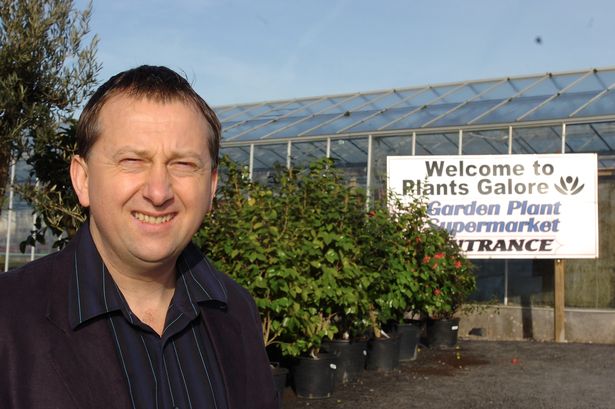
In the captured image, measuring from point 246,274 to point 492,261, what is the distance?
7.46 metres

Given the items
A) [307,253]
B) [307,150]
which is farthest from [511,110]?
[307,253]

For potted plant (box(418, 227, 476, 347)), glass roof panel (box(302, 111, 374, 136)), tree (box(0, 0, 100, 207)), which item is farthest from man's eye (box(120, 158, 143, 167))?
glass roof panel (box(302, 111, 374, 136))

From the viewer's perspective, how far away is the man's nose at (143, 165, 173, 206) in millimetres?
1428

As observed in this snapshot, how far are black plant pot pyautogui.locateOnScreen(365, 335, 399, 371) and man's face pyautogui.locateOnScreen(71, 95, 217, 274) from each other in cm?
728

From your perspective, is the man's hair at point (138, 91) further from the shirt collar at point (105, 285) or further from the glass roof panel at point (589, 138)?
the glass roof panel at point (589, 138)

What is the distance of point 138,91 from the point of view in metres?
1.45

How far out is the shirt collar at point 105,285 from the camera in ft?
4.56

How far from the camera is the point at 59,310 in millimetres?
1353

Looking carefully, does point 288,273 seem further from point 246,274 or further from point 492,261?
point 492,261

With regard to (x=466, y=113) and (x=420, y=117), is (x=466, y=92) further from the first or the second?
(x=420, y=117)

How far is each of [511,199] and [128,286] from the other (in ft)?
35.6

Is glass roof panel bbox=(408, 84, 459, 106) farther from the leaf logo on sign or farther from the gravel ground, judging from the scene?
the gravel ground

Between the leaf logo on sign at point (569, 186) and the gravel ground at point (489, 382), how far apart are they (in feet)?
8.35

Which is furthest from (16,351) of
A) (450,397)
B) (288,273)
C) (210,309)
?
(450,397)
